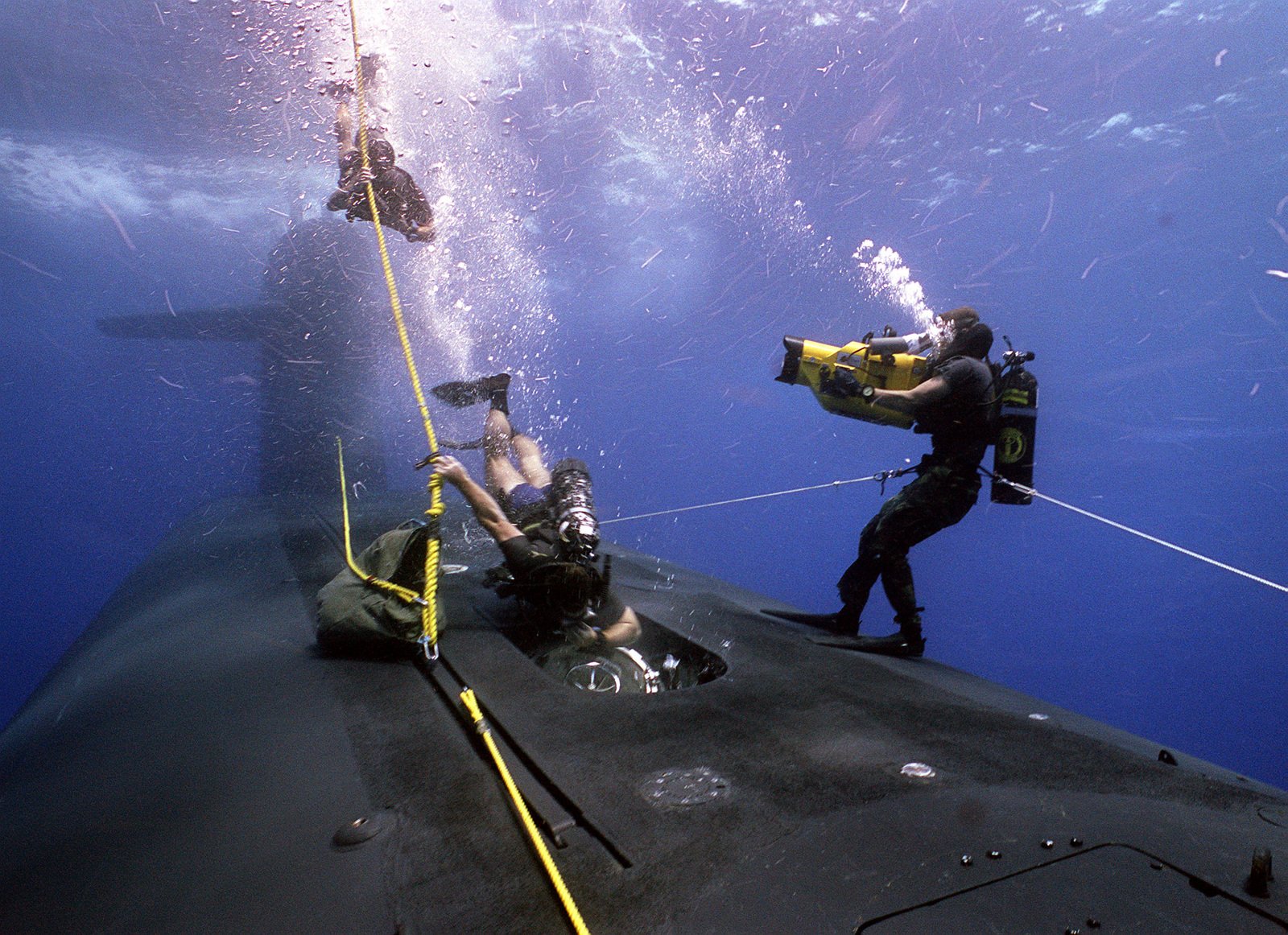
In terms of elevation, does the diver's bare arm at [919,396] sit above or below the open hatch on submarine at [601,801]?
above

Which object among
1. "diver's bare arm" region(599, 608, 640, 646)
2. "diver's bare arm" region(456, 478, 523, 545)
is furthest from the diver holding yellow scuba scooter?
"diver's bare arm" region(456, 478, 523, 545)

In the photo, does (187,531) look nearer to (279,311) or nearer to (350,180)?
(350,180)

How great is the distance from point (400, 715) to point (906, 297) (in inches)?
2534

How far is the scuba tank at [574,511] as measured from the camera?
3324 millimetres

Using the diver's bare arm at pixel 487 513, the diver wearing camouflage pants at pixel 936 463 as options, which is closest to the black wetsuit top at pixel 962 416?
the diver wearing camouflage pants at pixel 936 463

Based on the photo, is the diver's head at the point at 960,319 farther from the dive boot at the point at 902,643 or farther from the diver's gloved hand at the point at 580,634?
the diver's gloved hand at the point at 580,634

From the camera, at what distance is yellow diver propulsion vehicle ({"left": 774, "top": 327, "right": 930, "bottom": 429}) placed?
438cm

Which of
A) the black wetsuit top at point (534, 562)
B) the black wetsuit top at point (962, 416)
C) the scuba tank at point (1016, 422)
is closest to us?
the black wetsuit top at point (534, 562)

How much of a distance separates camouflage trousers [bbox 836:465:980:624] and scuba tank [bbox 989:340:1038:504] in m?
0.24

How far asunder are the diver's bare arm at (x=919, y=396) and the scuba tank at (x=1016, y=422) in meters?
0.52

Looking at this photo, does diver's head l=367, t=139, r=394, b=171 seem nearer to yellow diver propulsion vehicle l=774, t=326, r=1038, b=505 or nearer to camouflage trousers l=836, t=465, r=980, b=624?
yellow diver propulsion vehicle l=774, t=326, r=1038, b=505

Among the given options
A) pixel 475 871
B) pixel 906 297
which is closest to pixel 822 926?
pixel 475 871

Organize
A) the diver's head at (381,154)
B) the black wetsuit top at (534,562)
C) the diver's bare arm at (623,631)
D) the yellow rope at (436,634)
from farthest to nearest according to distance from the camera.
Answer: the diver's head at (381,154)
the diver's bare arm at (623,631)
the black wetsuit top at (534,562)
the yellow rope at (436,634)

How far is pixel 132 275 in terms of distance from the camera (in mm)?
54250
